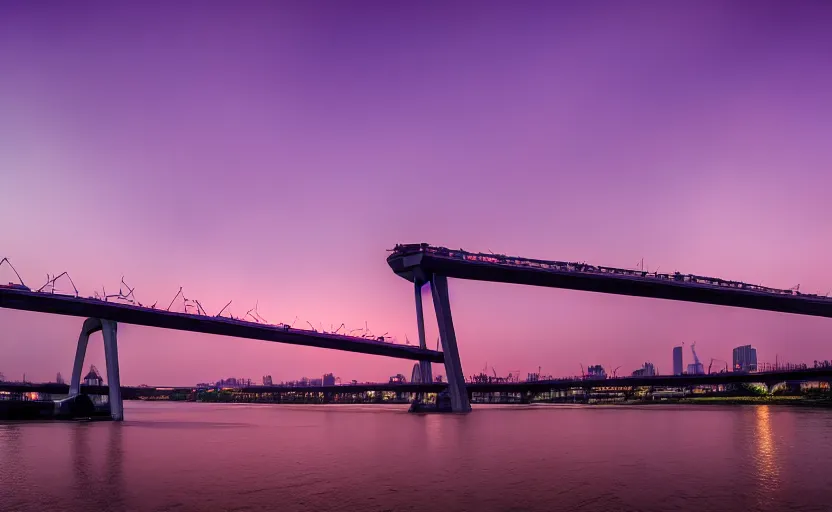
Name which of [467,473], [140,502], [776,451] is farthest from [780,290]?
[140,502]

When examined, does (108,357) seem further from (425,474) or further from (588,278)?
(588,278)

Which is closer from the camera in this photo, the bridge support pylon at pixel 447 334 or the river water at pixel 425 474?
the river water at pixel 425 474

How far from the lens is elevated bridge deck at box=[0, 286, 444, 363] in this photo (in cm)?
6103

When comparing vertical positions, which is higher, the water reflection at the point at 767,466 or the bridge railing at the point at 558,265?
the bridge railing at the point at 558,265

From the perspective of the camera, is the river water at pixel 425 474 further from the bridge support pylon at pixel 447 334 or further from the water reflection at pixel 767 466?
the bridge support pylon at pixel 447 334

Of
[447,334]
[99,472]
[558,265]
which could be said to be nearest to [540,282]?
[558,265]

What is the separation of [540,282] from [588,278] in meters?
6.30

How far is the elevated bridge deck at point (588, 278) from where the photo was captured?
80438 mm

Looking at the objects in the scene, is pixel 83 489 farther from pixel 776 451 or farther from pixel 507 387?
pixel 507 387

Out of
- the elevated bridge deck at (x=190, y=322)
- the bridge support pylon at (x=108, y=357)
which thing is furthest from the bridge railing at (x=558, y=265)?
the bridge support pylon at (x=108, y=357)

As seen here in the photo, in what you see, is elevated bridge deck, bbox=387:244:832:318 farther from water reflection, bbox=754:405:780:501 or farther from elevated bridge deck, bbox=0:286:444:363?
water reflection, bbox=754:405:780:501

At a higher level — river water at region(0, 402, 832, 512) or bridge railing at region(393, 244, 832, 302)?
bridge railing at region(393, 244, 832, 302)

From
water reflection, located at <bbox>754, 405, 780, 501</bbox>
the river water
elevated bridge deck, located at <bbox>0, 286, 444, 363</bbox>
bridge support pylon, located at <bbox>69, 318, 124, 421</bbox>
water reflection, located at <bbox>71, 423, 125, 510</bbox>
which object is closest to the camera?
the river water

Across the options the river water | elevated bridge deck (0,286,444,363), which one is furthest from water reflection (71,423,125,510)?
elevated bridge deck (0,286,444,363)
